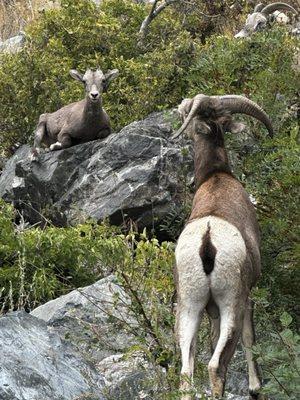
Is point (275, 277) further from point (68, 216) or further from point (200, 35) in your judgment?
point (200, 35)

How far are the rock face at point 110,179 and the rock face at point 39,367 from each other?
464cm

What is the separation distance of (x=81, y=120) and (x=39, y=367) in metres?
9.12

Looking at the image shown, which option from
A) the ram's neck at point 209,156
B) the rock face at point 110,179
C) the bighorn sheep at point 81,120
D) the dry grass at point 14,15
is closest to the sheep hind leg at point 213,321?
the ram's neck at point 209,156

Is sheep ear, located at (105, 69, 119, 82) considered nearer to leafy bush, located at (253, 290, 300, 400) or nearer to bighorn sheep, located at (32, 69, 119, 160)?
bighorn sheep, located at (32, 69, 119, 160)

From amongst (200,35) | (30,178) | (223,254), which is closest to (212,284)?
(223,254)

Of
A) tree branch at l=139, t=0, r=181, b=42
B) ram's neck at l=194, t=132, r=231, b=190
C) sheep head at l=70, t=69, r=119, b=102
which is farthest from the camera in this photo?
tree branch at l=139, t=0, r=181, b=42

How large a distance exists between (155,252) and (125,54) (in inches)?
390

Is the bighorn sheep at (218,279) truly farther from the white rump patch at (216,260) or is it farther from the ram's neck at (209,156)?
the ram's neck at (209,156)

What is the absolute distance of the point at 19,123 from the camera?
16.7 m

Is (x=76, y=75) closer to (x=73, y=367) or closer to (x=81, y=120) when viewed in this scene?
(x=81, y=120)

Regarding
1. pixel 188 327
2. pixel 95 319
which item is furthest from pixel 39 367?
pixel 95 319

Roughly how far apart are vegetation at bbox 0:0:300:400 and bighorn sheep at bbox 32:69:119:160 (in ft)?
1.76

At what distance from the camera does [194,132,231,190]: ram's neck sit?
26.3 feet

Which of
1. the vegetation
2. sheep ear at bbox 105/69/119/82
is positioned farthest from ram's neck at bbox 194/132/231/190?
sheep ear at bbox 105/69/119/82
